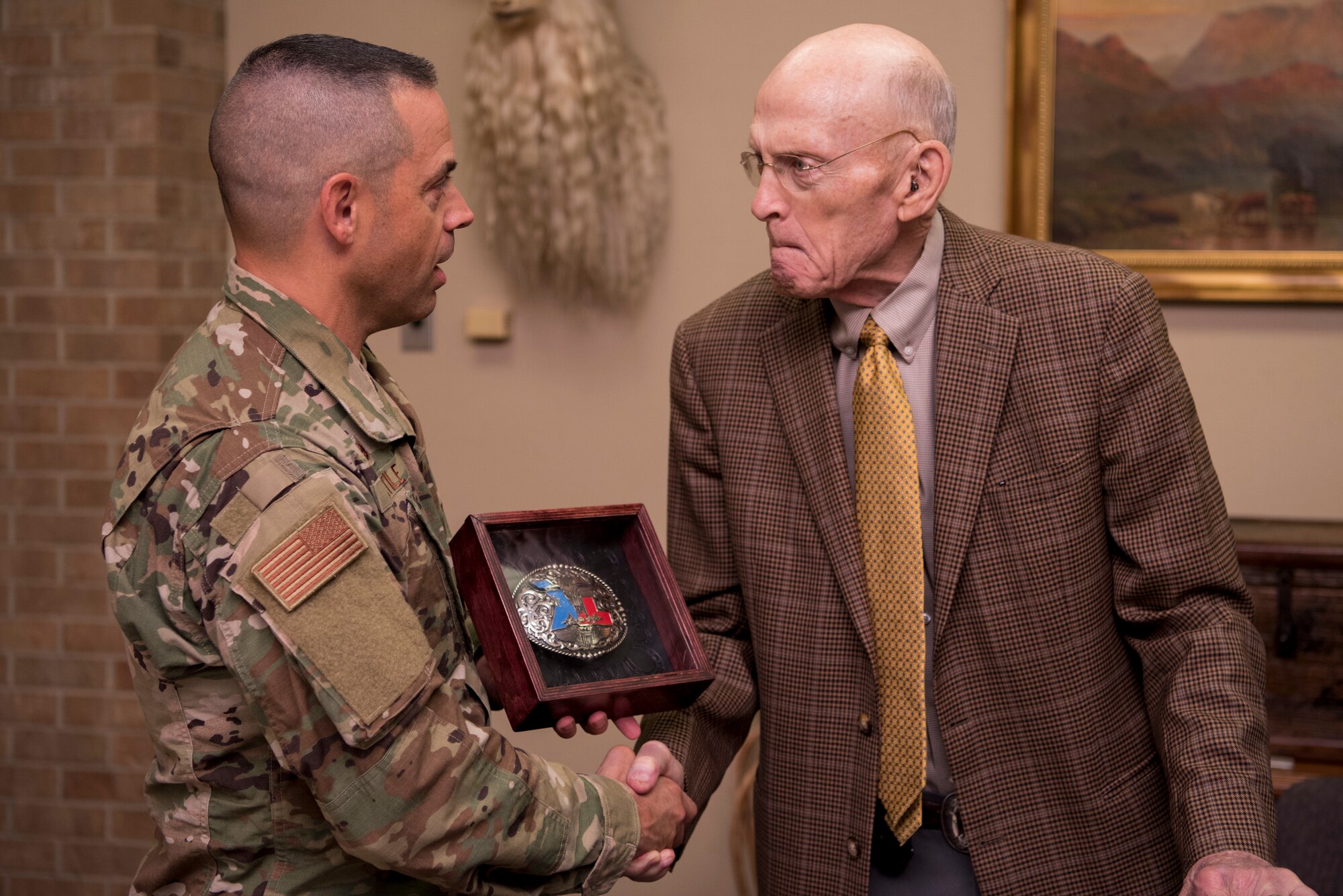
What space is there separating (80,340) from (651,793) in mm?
2494

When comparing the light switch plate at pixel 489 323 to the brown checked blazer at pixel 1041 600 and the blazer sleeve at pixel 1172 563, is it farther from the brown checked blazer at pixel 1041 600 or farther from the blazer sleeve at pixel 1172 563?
the blazer sleeve at pixel 1172 563

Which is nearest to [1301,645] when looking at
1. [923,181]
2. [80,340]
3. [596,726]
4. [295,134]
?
[923,181]

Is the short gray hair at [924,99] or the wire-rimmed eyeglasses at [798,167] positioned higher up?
the short gray hair at [924,99]

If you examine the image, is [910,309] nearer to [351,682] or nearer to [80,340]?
[351,682]

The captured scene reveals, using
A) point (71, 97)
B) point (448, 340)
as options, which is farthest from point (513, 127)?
point (71, 97)

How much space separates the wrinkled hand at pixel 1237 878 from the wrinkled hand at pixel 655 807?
0.69 metres

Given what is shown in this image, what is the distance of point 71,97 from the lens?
348cm

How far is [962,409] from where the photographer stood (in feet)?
6.01

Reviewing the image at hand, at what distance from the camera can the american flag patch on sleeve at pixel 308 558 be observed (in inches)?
52.6

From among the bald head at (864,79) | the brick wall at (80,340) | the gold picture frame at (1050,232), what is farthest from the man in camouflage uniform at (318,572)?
the brick wall at (80,340)

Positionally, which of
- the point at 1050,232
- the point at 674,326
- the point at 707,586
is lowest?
the point at 707,586

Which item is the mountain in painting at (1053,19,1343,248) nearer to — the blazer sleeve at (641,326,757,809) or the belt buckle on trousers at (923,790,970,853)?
the blazer sleeve at (641,326,757,809)

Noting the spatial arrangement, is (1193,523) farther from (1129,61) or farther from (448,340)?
(448,340)

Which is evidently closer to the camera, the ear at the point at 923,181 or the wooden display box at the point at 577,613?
the wooden display box at the point at 577,613
